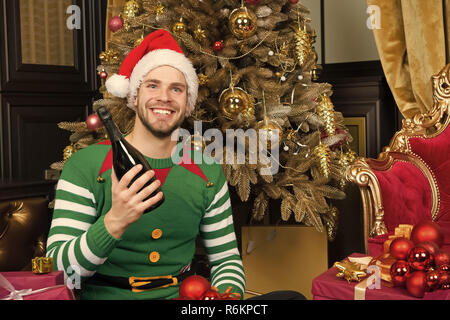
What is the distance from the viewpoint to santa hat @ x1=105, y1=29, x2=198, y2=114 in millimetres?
1534

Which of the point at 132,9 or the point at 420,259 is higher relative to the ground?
the point at 132,9

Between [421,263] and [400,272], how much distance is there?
0.05 metres

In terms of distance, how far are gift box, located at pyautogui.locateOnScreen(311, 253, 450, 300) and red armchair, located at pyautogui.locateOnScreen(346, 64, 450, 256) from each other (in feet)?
1.98

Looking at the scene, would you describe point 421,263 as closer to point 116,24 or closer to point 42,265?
point 42,265

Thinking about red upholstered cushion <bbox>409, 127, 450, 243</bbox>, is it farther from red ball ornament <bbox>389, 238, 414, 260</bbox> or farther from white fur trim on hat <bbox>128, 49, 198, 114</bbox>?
white fur trim on hat <bbox>128, 49, 198, 114</bbox>

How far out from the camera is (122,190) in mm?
1181

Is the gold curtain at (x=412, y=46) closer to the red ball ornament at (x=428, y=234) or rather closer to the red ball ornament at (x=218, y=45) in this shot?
the red ball ornament at (x=218, y=45)

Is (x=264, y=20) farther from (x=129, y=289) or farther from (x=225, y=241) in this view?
(x=129, y=289)

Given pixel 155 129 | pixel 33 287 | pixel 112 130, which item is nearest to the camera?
pixel 33 287

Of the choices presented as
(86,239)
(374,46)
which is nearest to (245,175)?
(86,239)

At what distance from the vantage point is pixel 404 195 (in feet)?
6.95

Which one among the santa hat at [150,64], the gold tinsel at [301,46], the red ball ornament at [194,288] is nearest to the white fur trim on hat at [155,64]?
the santa hat at [150,64]

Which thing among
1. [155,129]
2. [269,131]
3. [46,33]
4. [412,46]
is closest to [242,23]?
[269,131]

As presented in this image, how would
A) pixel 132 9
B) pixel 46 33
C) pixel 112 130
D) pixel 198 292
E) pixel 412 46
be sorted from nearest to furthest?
1. pixel 198 292
2. pixel 112 130
3. pixel 132 9
4. pixel 412 46
5. pixel 46 33
